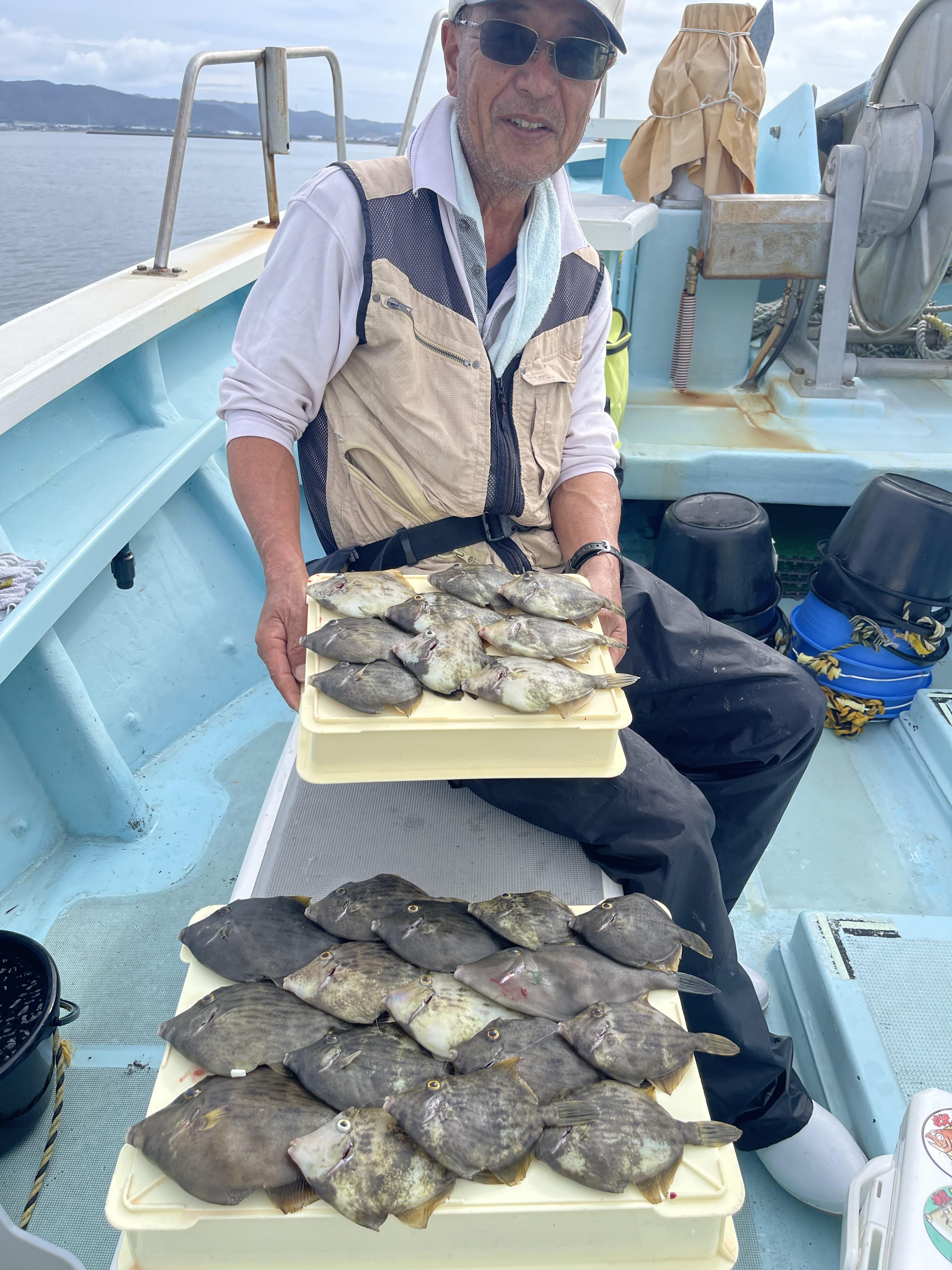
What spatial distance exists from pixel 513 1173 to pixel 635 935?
0.43 m

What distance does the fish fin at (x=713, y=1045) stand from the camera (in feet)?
4.09

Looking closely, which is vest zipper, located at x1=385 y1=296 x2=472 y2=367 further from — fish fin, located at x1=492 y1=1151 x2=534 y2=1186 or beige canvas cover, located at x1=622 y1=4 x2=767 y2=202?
beige canvas cover, located at x1=622 y1=4 x2=767 y2=202

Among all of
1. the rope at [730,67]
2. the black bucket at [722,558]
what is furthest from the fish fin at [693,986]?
the rope at [730,67]

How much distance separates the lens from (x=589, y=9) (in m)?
1.79

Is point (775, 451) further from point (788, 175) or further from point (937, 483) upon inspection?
point (788, 175)

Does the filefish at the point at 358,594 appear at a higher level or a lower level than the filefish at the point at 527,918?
higher

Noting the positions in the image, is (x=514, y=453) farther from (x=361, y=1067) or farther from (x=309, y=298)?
(x=361, y=1067)

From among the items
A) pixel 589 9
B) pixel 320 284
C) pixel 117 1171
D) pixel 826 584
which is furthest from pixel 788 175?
pixel 117 1171

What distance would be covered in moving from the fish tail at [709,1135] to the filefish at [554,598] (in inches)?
34.4

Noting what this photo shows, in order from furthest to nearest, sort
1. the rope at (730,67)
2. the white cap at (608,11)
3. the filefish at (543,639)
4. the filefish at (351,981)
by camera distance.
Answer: the rope at (730,67) < the white cap at (608,11) < the filefish at (543,639) < the filefish at (351,981)

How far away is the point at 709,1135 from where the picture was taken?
3.70 feet

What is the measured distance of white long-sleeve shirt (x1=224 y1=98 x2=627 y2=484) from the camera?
1.86 metres

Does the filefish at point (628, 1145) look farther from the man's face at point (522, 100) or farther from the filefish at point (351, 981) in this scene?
the man's face at point (522, 100)

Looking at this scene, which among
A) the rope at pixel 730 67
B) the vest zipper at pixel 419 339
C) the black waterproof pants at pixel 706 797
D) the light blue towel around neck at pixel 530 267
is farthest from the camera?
the rope at pixel 730 67
